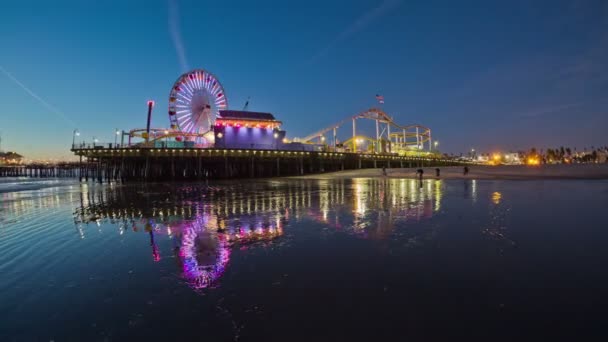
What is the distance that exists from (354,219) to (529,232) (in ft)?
15.8

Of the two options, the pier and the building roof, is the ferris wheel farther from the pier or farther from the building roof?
the pier

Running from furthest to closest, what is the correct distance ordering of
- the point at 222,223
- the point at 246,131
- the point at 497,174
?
the point at 246,131
the point at 497,174
the point at 222,223

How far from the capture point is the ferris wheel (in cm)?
5725

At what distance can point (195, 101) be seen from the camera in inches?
2297

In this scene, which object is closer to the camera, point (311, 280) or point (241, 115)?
point (311, 280)

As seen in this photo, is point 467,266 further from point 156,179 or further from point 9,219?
point 156,179

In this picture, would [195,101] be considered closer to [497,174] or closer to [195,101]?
[195,101]

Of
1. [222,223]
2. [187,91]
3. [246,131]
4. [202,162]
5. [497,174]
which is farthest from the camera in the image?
[187,91]

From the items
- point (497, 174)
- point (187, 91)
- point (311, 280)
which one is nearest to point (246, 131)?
point (187, 91)

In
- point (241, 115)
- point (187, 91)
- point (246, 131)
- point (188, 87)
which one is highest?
point (188, 87)

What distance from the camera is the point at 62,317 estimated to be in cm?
382

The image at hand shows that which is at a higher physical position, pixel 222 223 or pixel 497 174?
pixel 497 174

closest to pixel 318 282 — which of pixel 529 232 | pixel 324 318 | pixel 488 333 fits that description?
pixel 324 318

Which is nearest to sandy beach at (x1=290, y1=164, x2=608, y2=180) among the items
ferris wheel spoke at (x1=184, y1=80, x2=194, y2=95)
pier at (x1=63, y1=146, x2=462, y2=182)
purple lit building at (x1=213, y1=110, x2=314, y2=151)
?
pier at (x1=63, y1=146, x2=462, y2=182)
